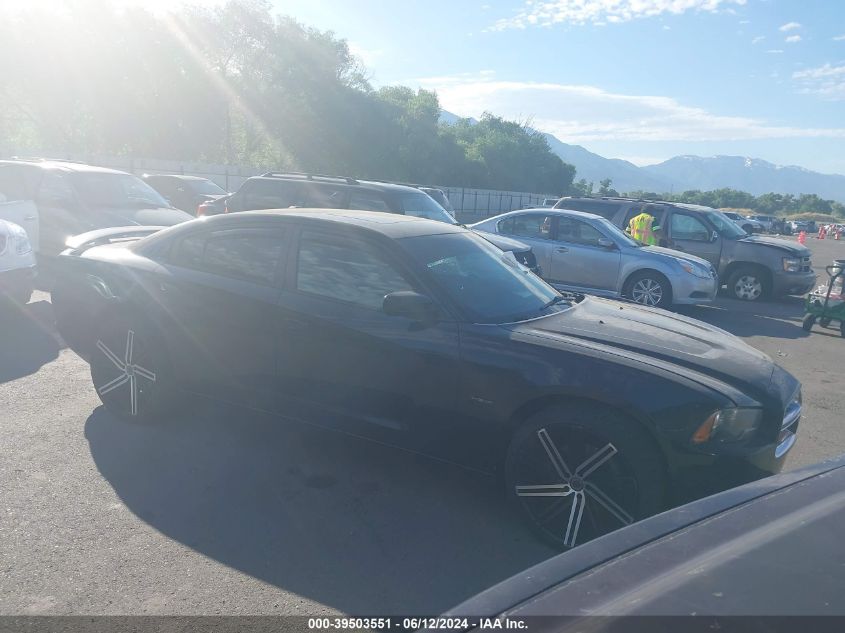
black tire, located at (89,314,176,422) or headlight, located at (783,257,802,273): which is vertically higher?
headlight, located at (783,257,802,273)

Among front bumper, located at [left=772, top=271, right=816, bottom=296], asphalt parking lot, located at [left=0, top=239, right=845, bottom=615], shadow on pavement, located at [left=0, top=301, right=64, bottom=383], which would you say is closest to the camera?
asphalt parking lot, located at [left=0, top=239, right=845, bottom=615]

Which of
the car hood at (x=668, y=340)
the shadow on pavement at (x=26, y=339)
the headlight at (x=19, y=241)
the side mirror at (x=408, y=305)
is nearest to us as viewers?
the car hood at (x=668, y=340)

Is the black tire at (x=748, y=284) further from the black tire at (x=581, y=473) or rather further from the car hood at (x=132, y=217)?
the black tire at (x=581, y=473)

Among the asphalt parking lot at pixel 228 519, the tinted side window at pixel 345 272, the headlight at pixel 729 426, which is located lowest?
the asphalt parking lot at pixel 228 519

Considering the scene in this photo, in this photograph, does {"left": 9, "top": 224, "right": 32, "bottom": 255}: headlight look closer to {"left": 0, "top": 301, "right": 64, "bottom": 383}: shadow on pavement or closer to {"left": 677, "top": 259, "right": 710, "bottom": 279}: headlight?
{"left": 0, "top": 301, "right": 64, "bottom": 383}: shadow on pavement

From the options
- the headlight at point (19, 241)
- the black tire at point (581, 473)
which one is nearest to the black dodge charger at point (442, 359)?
the black tire at point (581, 473)

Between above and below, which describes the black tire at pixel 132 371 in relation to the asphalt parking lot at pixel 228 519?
above

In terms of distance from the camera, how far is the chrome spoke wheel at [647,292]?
10688mm

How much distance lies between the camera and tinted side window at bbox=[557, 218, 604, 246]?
36.0 feet

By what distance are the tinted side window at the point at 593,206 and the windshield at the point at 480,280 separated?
898cm

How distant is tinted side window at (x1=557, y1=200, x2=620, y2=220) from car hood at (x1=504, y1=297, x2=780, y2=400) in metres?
9.16

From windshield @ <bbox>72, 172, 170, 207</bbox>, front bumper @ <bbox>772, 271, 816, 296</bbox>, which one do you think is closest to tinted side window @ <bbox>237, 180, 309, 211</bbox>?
windshield @ <bbox>72, 172, 170, 207</bbox>

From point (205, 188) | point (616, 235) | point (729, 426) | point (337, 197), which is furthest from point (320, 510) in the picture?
point (205, 188)

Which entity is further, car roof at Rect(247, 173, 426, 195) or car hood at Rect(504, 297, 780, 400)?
car roof at Rect(247, 173, 426, 195)
